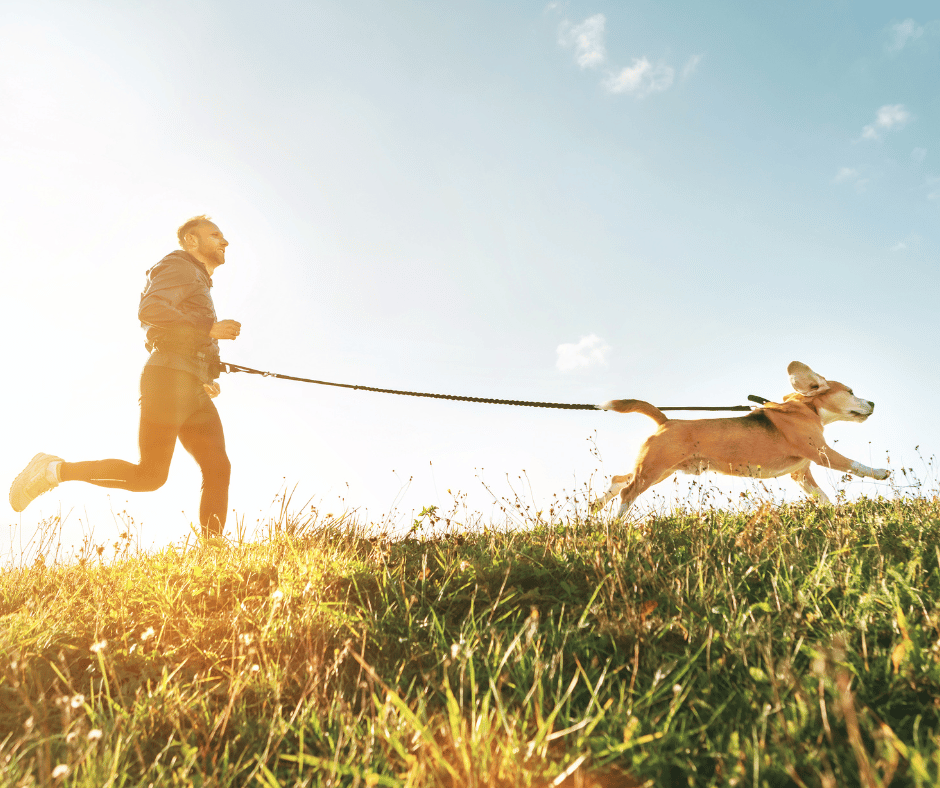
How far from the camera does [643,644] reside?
2455 millimetres

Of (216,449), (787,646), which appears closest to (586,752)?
(787,646)

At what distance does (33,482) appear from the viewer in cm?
456

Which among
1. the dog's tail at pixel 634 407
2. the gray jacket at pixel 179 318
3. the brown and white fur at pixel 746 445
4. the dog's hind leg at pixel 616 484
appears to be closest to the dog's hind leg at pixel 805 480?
the brown and white fur at pixel 746 445

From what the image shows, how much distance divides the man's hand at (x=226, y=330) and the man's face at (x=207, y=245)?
89 cm

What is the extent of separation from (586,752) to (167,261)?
4579mm

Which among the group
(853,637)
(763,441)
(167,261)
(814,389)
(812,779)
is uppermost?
(167,261)

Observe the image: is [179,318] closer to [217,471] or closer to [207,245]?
[207,245]

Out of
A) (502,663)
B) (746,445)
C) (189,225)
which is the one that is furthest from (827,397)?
(189,225)

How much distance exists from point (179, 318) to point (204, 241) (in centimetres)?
99

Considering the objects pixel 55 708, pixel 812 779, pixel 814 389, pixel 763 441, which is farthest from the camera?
pixel 814 389

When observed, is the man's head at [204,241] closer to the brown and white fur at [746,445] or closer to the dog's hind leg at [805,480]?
the brown and white fur at [746,445]

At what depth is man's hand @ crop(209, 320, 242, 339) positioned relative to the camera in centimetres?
448

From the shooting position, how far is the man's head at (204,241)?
5023 mm

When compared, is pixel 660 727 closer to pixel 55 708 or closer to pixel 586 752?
pixel 586 752
